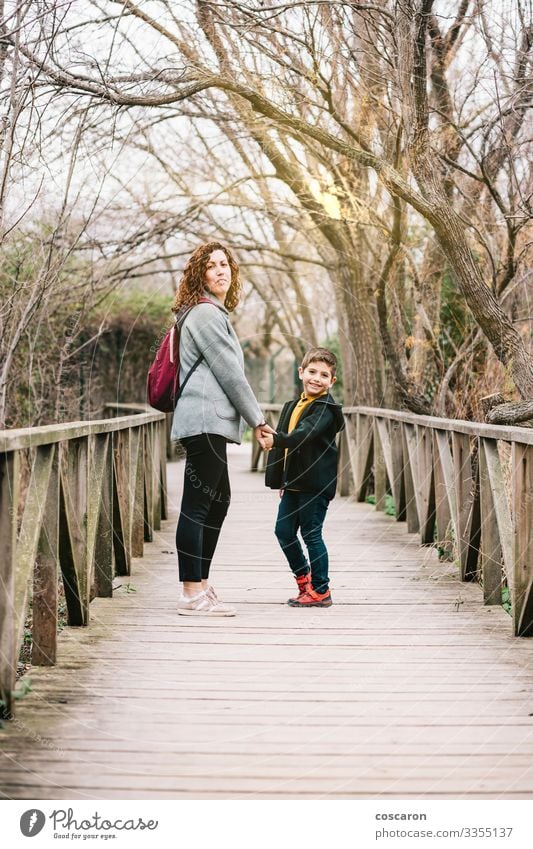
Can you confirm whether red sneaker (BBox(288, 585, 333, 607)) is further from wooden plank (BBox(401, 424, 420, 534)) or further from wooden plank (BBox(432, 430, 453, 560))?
wooden plank (BBox(401, 424, 420, 534))

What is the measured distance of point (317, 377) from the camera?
393 cm

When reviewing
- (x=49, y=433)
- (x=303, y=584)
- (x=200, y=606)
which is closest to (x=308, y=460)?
(x=303, y=584)

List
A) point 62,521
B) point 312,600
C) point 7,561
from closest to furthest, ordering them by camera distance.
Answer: point 7,561 → point 62,521 → point 312,600

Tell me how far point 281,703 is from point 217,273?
1696 mm

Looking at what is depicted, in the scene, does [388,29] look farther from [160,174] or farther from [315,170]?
[160,174]

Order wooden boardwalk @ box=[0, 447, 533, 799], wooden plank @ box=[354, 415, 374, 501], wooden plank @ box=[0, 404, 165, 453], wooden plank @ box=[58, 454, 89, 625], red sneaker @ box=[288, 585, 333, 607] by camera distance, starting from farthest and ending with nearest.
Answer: wooden plank @ box=[354, 415, 374, 501] < red sneaker @ box=[288, 585, 333, 607] < wooden plank @ box=[58, 454, 89, 625] < wooden plank @ box=[0, 404, 165, 453] < wooden boardwalk @ box=[0, 447, 533, 799]

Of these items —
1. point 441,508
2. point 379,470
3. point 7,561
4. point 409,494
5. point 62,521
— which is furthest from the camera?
point 379,470

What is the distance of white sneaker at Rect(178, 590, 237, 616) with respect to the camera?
394cm

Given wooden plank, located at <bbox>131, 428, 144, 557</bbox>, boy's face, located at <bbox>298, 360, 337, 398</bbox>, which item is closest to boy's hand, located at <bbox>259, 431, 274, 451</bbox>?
boy's face, located at <bbox>298, 360, 337, 398</bbox>

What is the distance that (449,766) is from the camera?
2.37 meters

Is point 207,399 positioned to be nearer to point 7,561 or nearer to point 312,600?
point 312,600

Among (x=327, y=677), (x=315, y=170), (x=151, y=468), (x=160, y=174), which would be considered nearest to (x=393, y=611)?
(x=327, y=677)

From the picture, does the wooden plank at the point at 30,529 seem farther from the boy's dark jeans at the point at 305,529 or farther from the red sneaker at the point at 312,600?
the red sneaker at the point at 312,600
